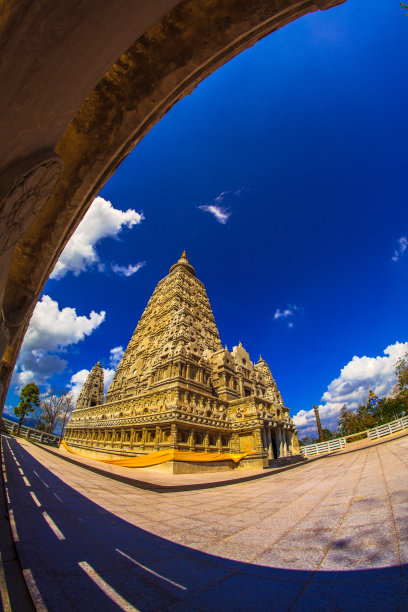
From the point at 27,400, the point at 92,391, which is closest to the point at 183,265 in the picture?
the point at 92,391

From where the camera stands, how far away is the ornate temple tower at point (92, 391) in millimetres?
39625

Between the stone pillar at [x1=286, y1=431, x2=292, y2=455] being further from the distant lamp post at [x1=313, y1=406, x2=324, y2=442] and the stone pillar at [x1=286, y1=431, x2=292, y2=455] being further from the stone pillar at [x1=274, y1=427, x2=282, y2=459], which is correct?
the distant lamp post at [x1=313, y1=406, x2=324, y2=442]

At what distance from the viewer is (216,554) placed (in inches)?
101

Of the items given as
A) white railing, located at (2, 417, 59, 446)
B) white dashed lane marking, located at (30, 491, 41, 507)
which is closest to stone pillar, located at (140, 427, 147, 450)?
white dashed lane marking, located at (30, 491, 41, 507)

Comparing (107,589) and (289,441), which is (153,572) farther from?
(289,441)

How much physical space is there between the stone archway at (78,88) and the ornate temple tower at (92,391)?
44663 millimetres

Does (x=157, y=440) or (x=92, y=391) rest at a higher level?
(x=92, y=391)

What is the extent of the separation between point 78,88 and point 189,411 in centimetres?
1682

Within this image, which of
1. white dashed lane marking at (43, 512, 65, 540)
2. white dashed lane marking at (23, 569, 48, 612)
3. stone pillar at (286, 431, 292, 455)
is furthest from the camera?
stone pillar at (286, 431, 292, 455)

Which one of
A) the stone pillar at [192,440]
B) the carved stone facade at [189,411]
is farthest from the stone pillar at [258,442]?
the stone pillar at [192,440]

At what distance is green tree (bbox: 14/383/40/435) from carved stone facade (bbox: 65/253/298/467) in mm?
10372

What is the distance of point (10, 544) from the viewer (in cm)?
222

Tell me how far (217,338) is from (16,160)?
35.5 m

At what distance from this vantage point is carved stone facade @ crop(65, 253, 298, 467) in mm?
15266
